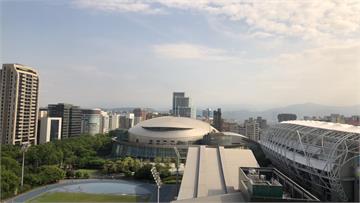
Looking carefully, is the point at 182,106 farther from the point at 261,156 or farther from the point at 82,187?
the point at 82,187

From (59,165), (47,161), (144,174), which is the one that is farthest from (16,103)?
(144,174)

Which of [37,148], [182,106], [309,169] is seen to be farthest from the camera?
[182,106]

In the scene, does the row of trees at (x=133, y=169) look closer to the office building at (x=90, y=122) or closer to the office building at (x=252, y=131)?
the office building at (x=90, y=122)

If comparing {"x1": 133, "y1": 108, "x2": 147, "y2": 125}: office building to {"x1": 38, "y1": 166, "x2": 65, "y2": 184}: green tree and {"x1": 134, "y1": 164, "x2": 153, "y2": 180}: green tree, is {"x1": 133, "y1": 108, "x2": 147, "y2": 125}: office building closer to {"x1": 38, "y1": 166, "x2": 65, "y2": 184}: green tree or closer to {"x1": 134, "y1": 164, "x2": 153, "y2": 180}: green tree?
{"x1": 134, "y1": 164, "x2": 153, "y2": 180}: green tree

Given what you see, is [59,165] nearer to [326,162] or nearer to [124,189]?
[124,189]

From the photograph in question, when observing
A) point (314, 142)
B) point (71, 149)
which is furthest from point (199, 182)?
point (71, 149)

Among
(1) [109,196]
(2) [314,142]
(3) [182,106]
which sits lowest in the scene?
(1) [109,196]
